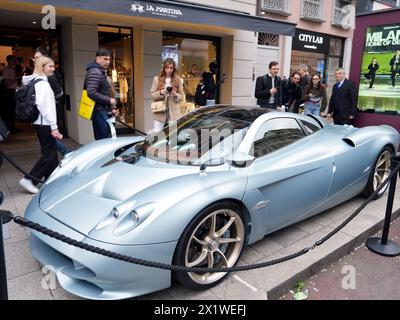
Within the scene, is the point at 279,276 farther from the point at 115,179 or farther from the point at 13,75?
the point at 13,75

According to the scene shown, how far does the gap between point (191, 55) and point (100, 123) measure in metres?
4.87

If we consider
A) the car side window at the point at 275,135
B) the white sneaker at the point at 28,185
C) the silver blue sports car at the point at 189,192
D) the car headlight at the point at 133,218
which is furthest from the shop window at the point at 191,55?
the car headlight at the point at 133,218

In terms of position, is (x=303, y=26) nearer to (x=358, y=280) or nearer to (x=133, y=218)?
(x=358, y=280)

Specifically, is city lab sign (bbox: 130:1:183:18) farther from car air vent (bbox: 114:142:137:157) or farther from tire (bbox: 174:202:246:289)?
tire (bbox: 174:202:246:289)

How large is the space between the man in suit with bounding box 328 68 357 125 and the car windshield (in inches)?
144

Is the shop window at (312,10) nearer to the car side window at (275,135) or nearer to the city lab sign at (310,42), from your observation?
the city lab sign at (310,42)

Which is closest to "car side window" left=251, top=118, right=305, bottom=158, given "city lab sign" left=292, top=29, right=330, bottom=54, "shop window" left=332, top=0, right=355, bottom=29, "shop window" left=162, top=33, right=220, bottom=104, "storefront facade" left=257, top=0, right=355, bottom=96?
"shop window" left=162, top=33, right=220, bottom=104

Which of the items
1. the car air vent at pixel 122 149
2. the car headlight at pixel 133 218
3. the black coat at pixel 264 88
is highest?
the black coat at pixel 264 88

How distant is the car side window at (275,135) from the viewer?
3.08 meters

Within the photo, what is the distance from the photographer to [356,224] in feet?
12.3

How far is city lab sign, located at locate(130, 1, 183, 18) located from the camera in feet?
17.3

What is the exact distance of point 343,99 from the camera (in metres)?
6.55

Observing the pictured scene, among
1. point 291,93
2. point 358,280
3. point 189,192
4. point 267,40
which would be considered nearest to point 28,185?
point 189,192

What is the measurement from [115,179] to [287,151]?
5.02ft
